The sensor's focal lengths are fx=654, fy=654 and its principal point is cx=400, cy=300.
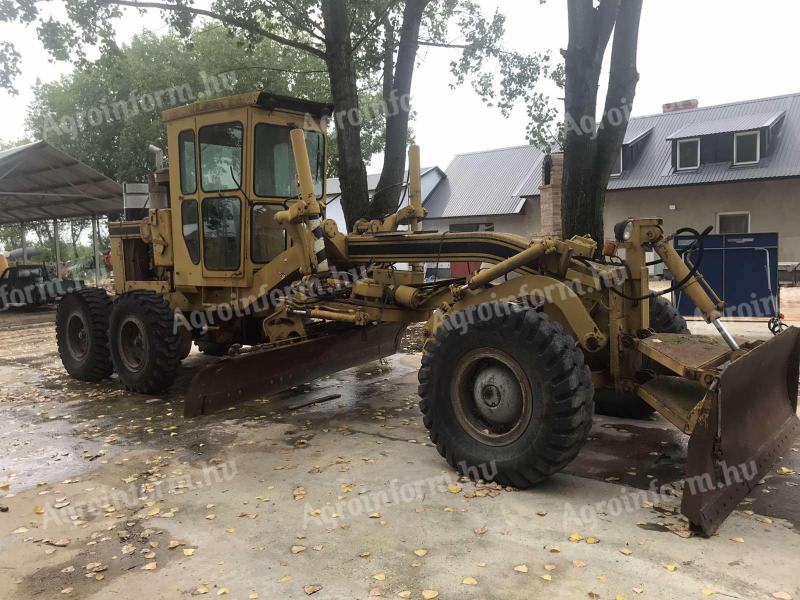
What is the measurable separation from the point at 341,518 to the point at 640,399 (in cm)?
303

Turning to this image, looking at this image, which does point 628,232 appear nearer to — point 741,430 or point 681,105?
point 741,430

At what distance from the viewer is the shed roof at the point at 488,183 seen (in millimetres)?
27188

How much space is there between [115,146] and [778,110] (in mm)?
26454

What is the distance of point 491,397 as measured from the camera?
175 inches

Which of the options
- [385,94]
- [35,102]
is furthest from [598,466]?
[35,102]

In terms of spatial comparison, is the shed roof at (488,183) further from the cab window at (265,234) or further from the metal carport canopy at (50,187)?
the cab window at (265,234)

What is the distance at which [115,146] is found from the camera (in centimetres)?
2806

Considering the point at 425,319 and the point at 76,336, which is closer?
the point at 425,319

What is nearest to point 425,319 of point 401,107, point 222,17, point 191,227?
point 191,227

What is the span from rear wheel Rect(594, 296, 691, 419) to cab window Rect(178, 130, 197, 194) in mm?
4632

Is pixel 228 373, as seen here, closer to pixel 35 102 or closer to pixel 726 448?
pixel 726 448

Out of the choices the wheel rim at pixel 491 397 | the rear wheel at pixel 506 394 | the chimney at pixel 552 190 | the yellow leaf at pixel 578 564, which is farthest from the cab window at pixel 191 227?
the chimney at pixel 552 190

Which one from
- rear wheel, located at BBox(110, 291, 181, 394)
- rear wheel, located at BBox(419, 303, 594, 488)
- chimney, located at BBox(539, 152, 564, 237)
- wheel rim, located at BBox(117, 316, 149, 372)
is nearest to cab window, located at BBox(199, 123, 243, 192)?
rear wheel, located at BBox(110, 291, 181, 394)

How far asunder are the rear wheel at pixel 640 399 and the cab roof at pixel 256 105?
3920 millimetres
